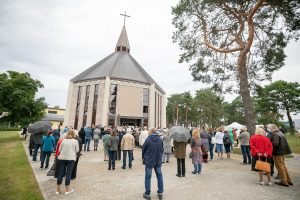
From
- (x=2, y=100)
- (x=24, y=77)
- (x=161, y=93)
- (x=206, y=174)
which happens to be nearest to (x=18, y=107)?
(x=2, y=100)

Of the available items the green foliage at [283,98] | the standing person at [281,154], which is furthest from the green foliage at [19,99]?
the green foliage at [283,98]

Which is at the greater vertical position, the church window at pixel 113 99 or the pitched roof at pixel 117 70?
the pitched roof at pixel 117 70

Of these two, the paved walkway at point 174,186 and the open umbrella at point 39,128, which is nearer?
the paved walkway at point 174,186

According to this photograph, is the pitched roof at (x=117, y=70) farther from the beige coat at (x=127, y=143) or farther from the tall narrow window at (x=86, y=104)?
the beige coat at (x=127, y=143)

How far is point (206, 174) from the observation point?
8.45m

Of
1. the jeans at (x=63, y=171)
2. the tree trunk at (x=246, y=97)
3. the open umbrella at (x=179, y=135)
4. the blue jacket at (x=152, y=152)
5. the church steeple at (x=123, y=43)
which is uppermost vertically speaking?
the church steeple at (x=123, y=43)

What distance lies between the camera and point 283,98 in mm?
43031

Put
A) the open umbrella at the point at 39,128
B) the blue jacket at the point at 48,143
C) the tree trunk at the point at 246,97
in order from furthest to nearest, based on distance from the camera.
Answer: the tree trunk at the point at 246,97
the open umbrella at the point at 39,128
the blue jacket at the point at 48,143

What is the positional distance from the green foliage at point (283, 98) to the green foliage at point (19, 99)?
41.5m

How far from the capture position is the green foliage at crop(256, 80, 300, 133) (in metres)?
41.9

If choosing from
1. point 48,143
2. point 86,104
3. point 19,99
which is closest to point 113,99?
point 86,104

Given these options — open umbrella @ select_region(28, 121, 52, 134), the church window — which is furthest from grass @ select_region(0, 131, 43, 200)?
the church window

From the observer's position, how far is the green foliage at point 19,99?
71.0 ft

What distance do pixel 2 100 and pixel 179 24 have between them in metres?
19.9
